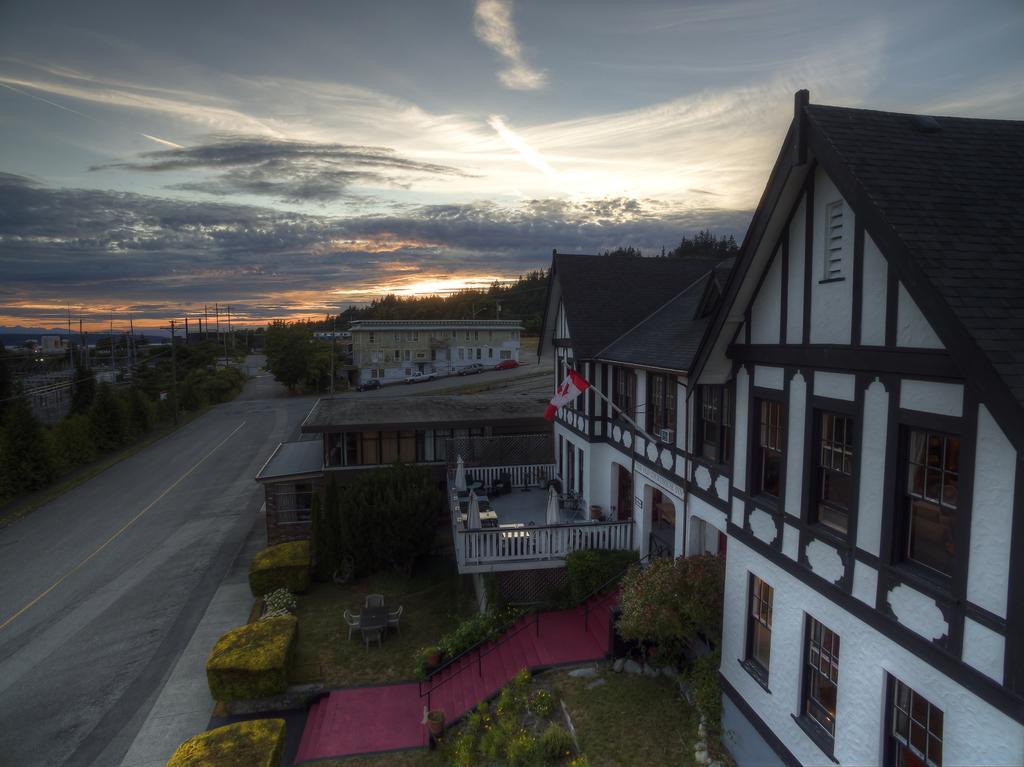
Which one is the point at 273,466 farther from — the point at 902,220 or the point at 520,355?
the point at 520,355

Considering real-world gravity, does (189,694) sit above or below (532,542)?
below

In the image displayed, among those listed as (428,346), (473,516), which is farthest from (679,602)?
(428,346)

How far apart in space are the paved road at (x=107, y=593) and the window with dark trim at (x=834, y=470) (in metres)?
15.3

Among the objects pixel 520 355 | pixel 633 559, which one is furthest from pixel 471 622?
pixel 520 355

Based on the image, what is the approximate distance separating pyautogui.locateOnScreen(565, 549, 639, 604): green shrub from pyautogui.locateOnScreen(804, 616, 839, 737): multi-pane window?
7.39m

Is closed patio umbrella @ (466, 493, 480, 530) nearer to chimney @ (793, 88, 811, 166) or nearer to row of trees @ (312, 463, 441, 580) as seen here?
row of trees @ (312, 463, 441, 580)

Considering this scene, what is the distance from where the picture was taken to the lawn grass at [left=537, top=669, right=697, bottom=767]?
9.89 m

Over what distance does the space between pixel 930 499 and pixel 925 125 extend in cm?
485

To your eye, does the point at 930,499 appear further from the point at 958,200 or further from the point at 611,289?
the point at 611,289

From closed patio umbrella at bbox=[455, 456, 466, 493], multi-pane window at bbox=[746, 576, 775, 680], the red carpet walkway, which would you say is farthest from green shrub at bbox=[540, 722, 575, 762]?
closed patio umbrella at bbox=[455, 456, 466, 493]

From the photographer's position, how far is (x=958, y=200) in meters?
6.56

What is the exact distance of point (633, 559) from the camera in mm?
15695

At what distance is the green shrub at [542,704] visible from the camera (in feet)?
37.8

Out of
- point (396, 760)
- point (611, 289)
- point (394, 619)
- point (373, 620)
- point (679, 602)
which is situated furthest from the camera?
point (611, 289)
